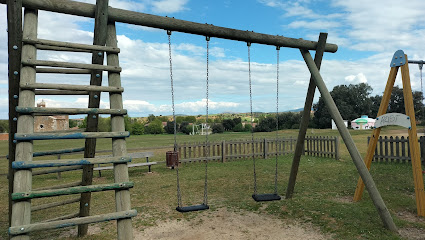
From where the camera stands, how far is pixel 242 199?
6.75m

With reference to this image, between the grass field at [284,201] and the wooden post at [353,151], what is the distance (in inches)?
9.5

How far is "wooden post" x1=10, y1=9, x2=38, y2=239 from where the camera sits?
2602 mm

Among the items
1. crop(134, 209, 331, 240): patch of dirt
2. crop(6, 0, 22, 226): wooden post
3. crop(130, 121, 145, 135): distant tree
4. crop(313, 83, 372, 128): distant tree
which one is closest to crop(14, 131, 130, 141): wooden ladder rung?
crop(6, 0, 22, 226): wooden post

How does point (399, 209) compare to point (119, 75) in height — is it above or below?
below

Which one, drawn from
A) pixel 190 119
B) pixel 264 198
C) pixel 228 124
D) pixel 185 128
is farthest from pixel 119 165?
pixel 190 119

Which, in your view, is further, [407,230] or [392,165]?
[392,165]

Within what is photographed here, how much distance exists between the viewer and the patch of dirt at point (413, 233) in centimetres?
440

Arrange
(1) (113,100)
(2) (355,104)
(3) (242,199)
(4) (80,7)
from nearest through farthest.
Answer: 1. (1) (113,100)
2. (4) (80,7)
3. (3) (242,199)
4. (2) (355,104)

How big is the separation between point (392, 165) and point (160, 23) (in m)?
10.0

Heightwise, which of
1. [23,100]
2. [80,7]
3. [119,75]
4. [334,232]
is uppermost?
[80,7]

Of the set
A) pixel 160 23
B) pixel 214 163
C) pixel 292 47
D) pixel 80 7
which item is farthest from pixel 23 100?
pixel 214 163

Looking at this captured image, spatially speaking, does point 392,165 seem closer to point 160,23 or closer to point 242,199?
point 242,199

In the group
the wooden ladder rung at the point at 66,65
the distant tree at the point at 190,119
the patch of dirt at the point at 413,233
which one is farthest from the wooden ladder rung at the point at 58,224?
the distant tree at the point at 190,119

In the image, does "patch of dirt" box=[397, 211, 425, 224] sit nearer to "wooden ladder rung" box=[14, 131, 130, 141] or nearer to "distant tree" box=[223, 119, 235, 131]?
"wooden ladder rung" box=[14, 131, 130, 141]
